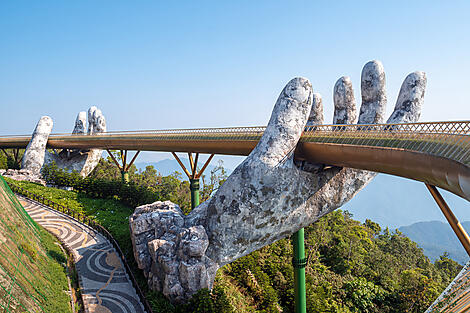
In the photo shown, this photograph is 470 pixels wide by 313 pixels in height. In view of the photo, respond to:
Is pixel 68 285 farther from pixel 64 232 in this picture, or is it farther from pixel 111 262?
pixel 64 232

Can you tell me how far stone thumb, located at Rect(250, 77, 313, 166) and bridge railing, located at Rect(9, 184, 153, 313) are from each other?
8.01 m

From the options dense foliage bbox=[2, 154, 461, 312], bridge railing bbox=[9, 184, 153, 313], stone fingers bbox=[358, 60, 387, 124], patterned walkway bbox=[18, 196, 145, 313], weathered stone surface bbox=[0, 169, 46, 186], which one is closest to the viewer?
patterned walkway bbox=[18, 196, 145, 313]

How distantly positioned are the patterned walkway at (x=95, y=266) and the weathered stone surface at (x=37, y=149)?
12.7 m

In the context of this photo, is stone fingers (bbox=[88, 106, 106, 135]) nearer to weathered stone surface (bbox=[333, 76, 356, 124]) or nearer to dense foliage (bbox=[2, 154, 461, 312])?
dense foliage (bbox=[2, 154, 461, 312])

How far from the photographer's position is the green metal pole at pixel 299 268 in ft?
50.5

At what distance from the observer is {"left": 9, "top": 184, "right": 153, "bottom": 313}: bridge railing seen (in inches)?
532

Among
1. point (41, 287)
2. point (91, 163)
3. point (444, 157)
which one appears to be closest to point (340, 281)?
point (444, 157)

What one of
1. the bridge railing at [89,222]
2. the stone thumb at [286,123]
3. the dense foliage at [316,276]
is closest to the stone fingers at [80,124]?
the dense foliage at [316,276]

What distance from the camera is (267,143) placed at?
13453 mm

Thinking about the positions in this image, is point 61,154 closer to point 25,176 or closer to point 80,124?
point 80,124

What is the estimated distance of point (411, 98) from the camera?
1437 centimetres

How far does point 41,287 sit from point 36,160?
91.2 feet

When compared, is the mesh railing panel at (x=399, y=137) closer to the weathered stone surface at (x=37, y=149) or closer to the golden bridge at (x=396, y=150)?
the golden bridge at (x=396, y=150)

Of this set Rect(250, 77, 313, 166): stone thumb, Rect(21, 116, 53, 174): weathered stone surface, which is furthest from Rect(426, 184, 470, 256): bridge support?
Rect(21, 116, 53, 174): weathered stone surface
